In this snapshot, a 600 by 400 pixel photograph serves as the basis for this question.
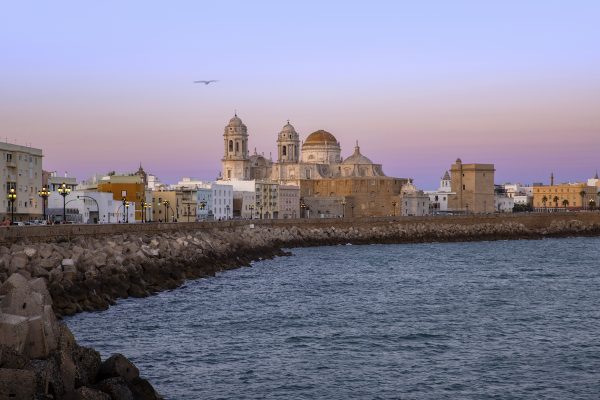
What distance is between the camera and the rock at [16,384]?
12781mm

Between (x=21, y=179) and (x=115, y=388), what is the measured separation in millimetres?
44189

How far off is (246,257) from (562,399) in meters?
37.2

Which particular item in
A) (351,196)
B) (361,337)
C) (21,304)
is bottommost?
(361,337)

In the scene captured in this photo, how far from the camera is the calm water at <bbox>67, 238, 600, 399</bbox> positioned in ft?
60.2

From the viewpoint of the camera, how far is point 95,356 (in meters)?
15.7

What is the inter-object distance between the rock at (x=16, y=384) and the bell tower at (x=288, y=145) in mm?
121574

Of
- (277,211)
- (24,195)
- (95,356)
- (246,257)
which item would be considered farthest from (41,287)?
(277,211)

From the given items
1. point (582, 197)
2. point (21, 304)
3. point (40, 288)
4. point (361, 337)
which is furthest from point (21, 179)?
point (582, 197)

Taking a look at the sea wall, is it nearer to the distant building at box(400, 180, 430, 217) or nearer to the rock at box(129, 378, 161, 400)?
the rock at box(129, 378, 161, 400)

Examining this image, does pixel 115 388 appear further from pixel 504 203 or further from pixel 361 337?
pixel 504 203

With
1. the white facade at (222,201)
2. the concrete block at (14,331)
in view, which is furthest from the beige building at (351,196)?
the concrete block at (14,331)

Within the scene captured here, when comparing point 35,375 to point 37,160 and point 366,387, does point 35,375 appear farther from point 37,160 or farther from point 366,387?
point 37,160

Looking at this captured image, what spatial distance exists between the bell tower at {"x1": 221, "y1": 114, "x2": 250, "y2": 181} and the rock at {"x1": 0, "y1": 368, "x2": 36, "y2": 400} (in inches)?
4487

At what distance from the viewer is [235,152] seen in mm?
129125
